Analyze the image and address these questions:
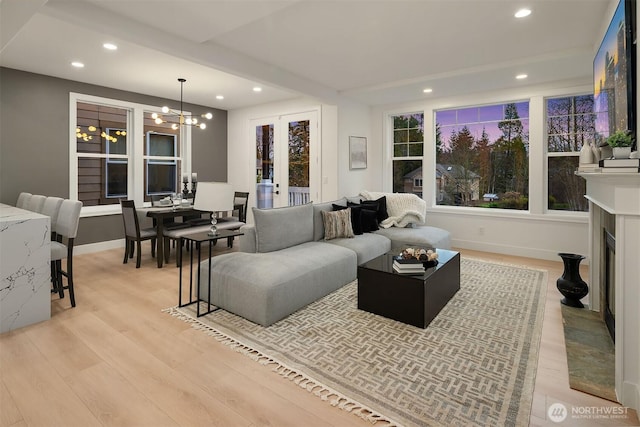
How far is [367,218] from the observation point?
15.7ft

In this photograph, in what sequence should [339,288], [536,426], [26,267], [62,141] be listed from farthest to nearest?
[62,141], [339,288], [26,267], [536,426]

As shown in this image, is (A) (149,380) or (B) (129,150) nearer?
(A) (149,380)

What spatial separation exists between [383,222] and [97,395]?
4058 millimetres

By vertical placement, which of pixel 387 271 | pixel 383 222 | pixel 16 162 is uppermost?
pixel 16 162

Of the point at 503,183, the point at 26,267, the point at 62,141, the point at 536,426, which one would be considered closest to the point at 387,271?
the point at 536,426

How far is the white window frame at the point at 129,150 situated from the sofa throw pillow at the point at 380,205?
13.2 feet

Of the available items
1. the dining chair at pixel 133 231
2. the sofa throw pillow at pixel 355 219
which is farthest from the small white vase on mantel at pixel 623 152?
the dining chair at pixel 133 231

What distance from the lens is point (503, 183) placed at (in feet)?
18.2

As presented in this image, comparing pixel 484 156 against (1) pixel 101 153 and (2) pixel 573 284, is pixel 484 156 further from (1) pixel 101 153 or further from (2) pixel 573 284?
(1) pixel 101 153

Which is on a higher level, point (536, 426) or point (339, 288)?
point (339, 288)

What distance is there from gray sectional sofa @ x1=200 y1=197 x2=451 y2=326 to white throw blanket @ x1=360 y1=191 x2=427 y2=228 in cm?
52

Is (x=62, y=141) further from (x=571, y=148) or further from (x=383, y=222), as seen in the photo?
(x=571, y=148)

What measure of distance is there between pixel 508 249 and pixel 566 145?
1.72 m

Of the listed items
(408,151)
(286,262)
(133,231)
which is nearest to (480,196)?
(408,151)
